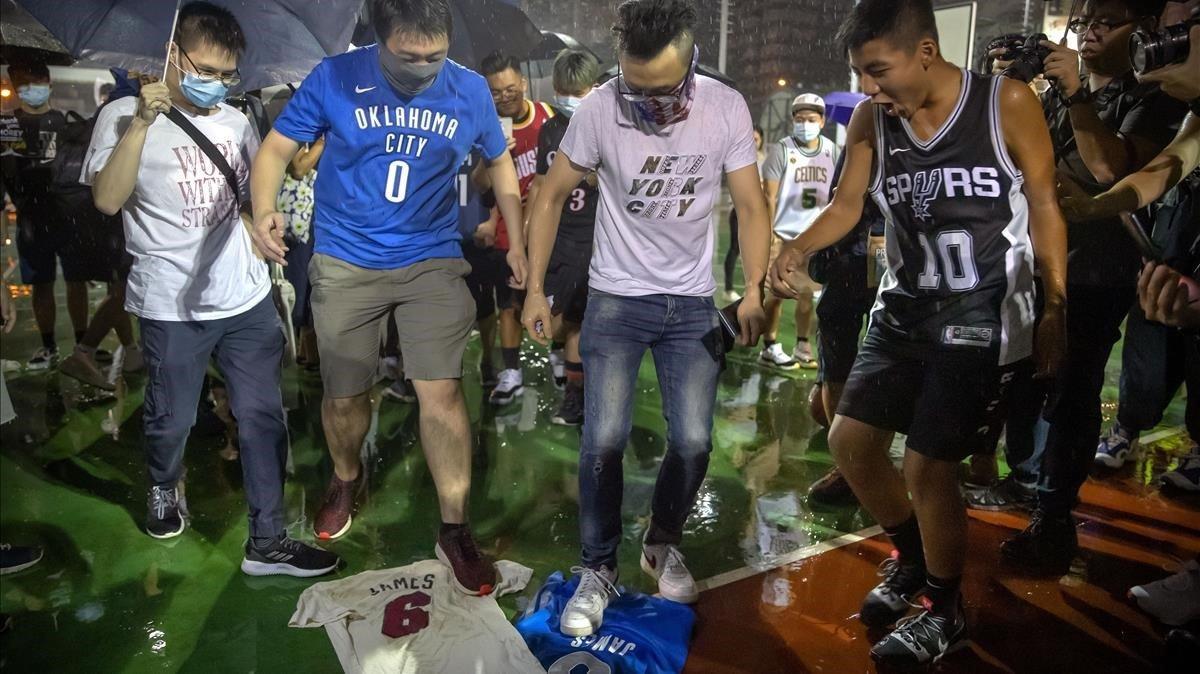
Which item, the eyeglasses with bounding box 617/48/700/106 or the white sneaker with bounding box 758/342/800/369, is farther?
the white sneaker with bounding box 758/342/800/369

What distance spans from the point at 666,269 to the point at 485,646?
53.9 inches

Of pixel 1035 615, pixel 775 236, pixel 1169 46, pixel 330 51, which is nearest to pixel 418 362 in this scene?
pixel 330 51

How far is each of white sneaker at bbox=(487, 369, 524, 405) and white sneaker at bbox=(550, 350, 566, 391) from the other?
0.89ft

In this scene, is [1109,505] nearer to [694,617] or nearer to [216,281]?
[694,617]

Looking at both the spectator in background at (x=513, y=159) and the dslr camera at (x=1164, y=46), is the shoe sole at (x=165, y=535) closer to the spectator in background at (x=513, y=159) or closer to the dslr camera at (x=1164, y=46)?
the spectator in background at (x=513, y=159)

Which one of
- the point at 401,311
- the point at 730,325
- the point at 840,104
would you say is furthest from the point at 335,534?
the point at 840,104

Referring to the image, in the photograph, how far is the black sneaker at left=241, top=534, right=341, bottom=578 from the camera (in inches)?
123

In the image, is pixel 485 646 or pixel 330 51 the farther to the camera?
pixel 330 51

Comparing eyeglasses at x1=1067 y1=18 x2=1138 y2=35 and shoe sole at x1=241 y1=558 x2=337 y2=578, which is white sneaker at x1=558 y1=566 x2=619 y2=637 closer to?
shoe sole at x1=241 y1=558 x2=337 y2=578

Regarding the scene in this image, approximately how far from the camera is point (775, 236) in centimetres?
572

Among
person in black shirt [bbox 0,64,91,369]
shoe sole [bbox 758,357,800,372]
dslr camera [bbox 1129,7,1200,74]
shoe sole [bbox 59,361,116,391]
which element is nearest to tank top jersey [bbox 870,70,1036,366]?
dslr camera [bbox 1129,7,1200,74]

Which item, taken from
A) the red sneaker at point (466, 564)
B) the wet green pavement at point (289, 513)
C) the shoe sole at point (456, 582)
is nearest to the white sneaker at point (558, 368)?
the wet green pavement at point (289, 513)

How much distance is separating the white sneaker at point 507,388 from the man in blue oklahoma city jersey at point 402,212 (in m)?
1.83

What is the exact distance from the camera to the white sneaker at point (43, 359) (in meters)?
5.64
